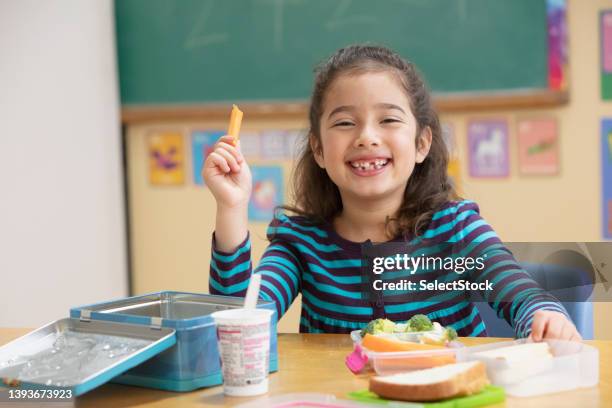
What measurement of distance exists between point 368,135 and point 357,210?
0.62 feet

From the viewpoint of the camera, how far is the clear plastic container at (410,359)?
0.98 m

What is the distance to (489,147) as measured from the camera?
2766mm

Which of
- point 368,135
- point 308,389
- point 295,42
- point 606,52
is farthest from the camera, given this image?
point 295,42

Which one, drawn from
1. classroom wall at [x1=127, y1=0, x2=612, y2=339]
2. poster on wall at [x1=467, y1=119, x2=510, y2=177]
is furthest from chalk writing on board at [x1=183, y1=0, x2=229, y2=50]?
poster on wall at [x1=467, y1=119, x2=510, y2=177]

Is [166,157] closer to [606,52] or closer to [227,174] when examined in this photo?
[606,52]

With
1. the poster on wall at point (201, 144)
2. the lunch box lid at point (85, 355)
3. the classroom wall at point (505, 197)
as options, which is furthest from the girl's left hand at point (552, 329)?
the poster on wall at point (201, 144)

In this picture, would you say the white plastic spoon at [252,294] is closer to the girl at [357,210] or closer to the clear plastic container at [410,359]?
the clear plastic container at [410,359]

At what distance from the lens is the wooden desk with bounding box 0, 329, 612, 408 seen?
35.3 inches

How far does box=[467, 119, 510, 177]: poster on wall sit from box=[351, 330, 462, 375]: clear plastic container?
185 cm

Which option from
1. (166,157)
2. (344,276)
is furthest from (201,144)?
(344,276)

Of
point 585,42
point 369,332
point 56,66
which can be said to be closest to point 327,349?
point 369,332

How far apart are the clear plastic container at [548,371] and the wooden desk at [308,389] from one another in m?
0.01

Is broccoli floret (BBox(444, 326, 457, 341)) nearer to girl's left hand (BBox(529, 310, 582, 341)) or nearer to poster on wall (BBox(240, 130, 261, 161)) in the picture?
girl's left hand (BBox(529, 310, 582, 341))

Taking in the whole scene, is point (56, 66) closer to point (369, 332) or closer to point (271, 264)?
point (271, 264)
